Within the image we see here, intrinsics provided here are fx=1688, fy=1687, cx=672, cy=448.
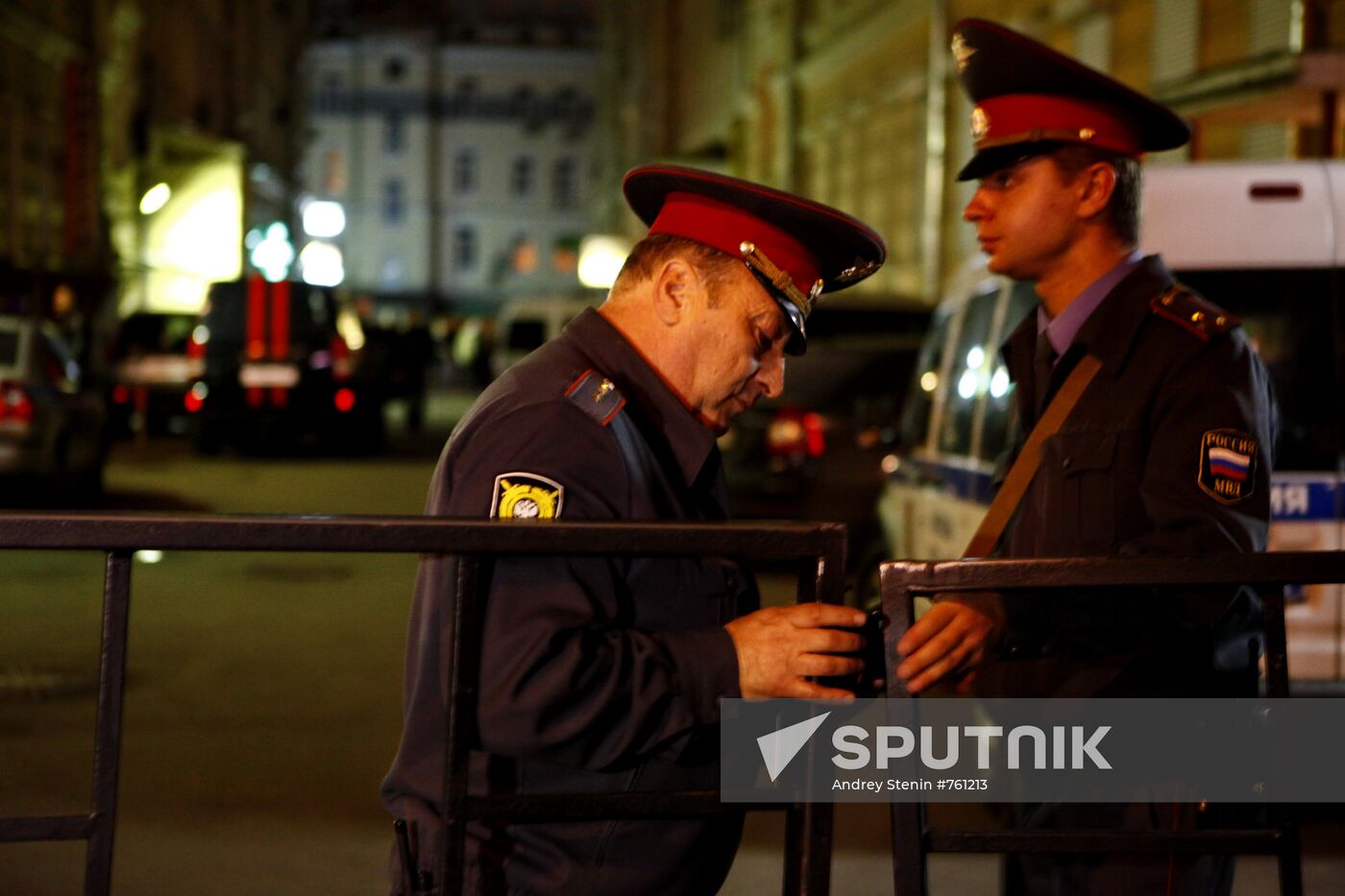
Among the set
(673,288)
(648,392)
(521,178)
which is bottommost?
(648,392)

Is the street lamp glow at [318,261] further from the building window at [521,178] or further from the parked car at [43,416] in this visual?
the building window at [521,178]

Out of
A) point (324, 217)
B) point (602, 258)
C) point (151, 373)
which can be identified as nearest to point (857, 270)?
point (151, 373)

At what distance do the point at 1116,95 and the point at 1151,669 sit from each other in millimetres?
1036

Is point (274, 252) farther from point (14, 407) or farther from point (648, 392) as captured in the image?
point (648, 392)

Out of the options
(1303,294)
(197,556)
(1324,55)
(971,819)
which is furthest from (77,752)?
(1324,55)

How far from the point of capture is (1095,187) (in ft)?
10.1

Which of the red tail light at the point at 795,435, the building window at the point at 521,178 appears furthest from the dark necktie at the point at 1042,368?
the building window at the point at 521,178

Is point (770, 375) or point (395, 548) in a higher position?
point (770, 375)

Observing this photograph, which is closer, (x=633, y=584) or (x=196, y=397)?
(x=633, y=584)

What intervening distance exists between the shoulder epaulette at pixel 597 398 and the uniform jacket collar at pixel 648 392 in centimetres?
11

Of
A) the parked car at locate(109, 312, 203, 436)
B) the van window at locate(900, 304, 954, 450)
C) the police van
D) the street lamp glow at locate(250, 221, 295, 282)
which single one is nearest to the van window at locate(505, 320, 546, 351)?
the street lamp glow at locate(250, 221, 295, 282)

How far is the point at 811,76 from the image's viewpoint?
30750 millimetres

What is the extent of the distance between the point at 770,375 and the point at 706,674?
575mm


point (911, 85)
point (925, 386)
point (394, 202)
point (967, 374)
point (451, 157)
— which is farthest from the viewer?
point (451, 157)
